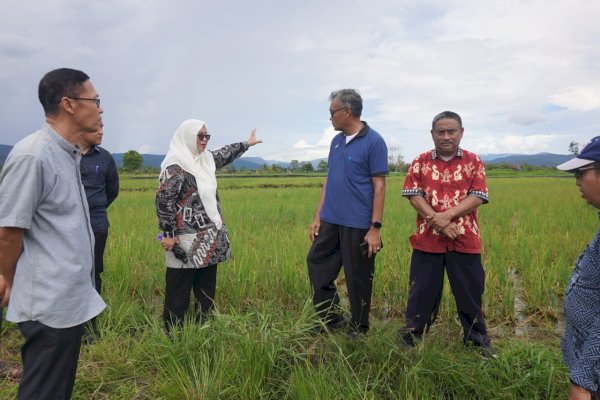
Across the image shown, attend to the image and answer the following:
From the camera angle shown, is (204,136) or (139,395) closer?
(139,395)

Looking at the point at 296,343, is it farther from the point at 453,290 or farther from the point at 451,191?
the point at 451,191

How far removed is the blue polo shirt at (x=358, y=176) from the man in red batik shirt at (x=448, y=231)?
256 mm

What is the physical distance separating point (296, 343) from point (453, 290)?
3.41 ft

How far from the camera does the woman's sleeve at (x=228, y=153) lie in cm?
302

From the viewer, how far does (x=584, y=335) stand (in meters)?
1.24

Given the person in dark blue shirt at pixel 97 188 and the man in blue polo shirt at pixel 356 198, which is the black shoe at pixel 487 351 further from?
the person in dark blue shirt at pixel 97 188

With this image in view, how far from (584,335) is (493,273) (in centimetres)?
254

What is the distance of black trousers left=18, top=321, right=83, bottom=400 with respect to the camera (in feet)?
4.51

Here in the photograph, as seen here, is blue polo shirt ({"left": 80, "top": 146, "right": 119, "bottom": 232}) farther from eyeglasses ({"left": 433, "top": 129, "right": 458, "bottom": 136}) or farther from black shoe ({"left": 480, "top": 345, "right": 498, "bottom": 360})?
black shoe ({"left": 480, "top": 345, "right": 498, "bottom": 360})

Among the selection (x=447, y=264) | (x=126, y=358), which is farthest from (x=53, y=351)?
(x=447, y=264)

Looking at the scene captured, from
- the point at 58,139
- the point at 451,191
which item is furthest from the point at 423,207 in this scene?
the point at 58,139

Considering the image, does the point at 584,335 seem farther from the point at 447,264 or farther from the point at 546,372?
the point at 447,264

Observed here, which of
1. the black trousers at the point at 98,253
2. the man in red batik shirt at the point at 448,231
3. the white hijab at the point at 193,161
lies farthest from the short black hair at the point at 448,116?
the black trousers at the point at 98,253

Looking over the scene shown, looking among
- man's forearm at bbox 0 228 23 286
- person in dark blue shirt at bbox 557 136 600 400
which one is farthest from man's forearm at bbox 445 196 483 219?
man's forearm at bbox 0 228 23 286
